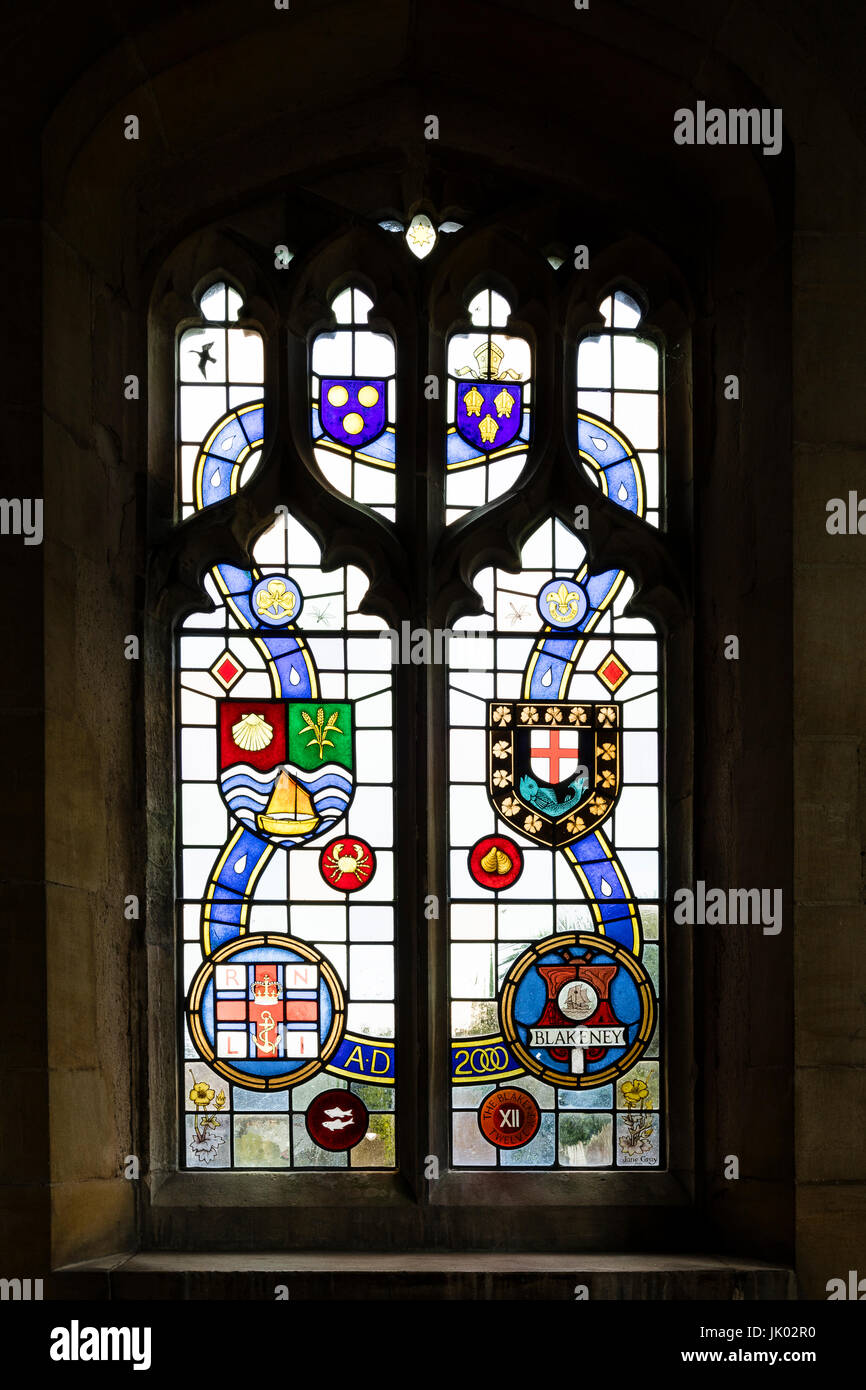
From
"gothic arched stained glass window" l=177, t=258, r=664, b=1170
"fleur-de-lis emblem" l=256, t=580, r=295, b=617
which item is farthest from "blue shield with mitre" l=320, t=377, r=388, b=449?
"fleur-de-lis emblem" l=256, t=580, r=295, b=617

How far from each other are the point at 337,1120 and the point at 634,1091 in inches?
30.0

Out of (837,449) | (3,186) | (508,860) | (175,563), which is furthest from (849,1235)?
(3,186)

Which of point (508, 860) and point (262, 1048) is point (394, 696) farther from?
point (262, 1048)

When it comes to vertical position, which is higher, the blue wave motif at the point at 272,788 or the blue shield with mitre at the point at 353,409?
the blue shield with mitre at the point at 353,409

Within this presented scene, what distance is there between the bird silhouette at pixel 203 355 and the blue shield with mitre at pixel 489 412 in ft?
2.23

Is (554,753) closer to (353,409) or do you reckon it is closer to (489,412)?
(489,412)

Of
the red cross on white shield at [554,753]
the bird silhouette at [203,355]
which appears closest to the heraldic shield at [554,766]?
the red cross on white shield at [554,753]

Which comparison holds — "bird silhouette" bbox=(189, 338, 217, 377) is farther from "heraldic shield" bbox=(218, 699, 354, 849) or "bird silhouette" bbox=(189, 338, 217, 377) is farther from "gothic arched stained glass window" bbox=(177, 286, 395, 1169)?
"heraldic shield" bbox=(218, 699, 354, 849)

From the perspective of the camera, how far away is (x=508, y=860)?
405 cm

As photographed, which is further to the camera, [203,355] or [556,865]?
[203,355]

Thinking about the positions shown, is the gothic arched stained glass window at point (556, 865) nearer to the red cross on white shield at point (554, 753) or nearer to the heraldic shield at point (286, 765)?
the red cross on white shield at point (554, 753)

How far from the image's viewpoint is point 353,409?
4.22 metres

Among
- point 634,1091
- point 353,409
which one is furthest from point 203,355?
point 634,1091

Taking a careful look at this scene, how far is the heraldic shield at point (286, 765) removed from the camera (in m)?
4.05
